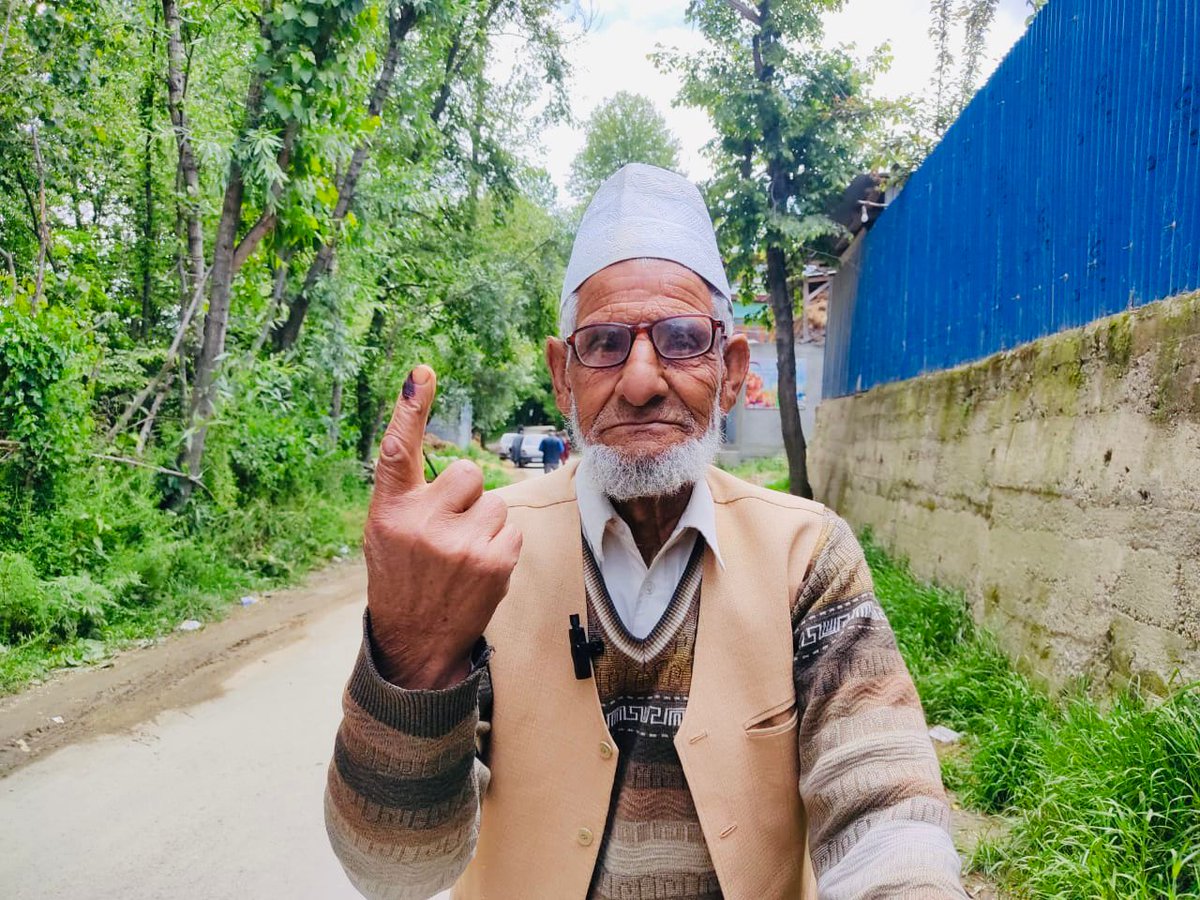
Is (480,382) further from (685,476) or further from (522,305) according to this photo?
(685,476)

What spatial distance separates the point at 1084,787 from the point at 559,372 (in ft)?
7.71

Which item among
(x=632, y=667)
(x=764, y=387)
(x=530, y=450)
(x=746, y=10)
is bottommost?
(x=530, y=450)

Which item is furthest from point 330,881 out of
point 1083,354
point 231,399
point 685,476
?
point 231,399

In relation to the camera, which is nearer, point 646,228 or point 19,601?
point 646,228

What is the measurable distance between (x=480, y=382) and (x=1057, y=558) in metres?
20.2

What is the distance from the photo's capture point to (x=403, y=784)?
3.65ft

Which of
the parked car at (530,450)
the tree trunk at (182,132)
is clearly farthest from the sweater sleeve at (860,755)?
the parked car at (530,450)

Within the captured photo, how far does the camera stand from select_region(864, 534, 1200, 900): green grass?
2.26 meters

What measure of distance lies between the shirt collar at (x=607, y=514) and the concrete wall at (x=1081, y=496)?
2.22 meters

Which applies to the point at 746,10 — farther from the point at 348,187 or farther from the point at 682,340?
the point at 682,340

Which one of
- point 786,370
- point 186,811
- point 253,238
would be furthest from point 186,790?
point 786,370

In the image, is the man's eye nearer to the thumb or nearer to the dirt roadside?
the thumb

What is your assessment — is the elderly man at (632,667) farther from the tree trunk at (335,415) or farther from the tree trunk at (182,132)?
the tree trunk at (335,415)

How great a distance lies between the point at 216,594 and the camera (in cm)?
669
